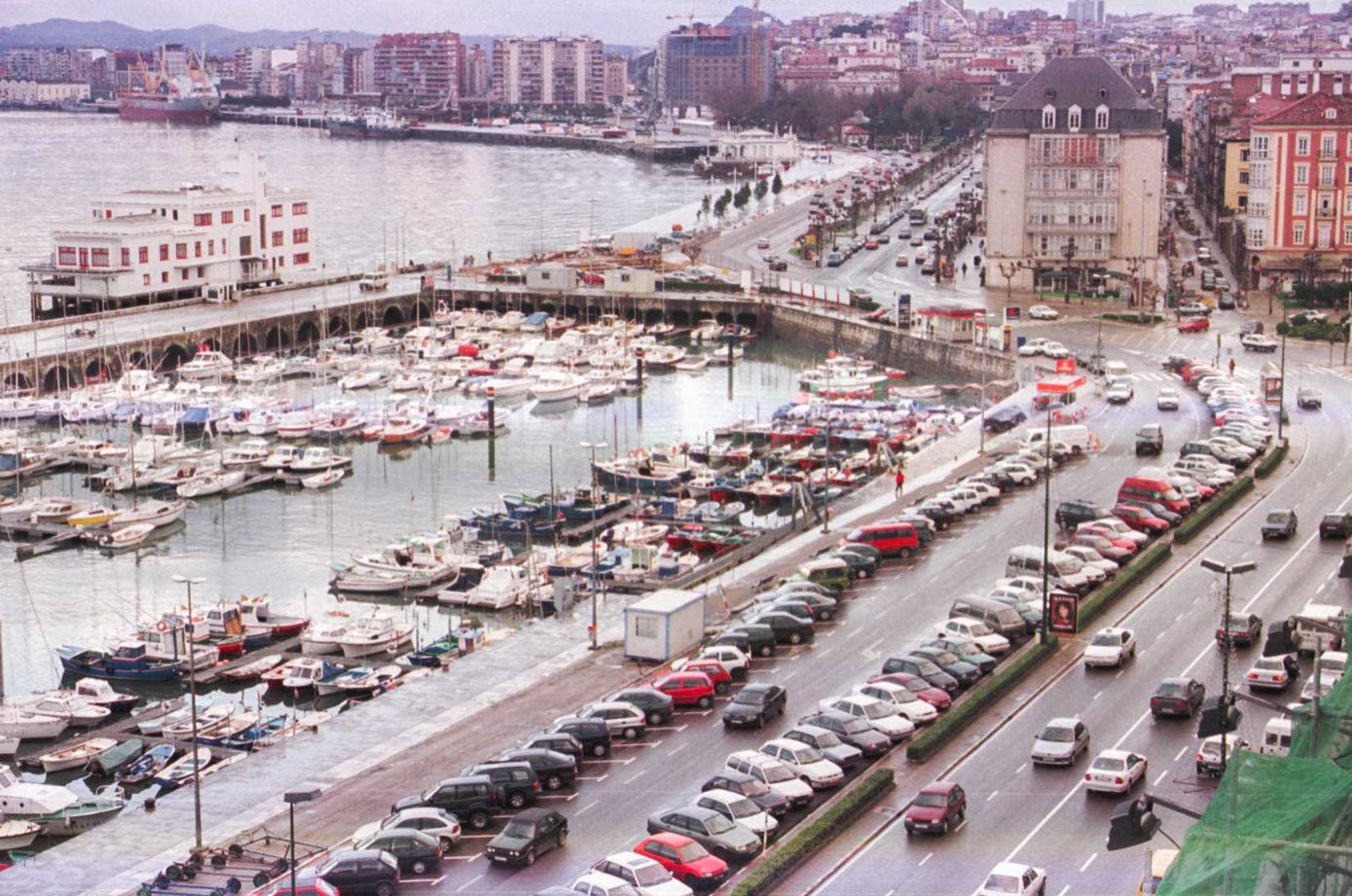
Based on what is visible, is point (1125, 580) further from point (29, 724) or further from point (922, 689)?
point (29, 724)

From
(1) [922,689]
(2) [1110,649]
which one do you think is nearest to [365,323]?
(2) [1110,649]

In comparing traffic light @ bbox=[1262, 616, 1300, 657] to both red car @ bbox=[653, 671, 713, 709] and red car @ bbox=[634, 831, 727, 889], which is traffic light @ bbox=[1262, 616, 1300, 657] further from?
red car @ bbox=[653, 671, 713, 709]

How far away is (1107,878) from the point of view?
40.2 feet

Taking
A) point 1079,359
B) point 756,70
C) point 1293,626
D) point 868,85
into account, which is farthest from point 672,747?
point 756,70

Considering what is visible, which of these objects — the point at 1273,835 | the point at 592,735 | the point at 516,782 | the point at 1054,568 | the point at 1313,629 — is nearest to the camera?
the point at 1273,835

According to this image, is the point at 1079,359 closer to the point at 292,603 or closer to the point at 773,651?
the point at 292,603

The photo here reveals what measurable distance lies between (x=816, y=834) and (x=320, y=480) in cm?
1834

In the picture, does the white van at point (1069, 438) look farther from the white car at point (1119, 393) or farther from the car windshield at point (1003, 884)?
the car windshield at point (1003, 884)

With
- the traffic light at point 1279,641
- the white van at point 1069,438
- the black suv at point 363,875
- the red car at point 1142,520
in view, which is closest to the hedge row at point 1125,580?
the red car at point 1142,520

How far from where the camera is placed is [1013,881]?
38.5 feet

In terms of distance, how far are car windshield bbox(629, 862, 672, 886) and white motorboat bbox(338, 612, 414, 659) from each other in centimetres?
924

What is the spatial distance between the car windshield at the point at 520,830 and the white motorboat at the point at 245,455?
1815 cm

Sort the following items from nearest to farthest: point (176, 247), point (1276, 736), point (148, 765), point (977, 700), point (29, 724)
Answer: point (1276, 736), point (977, 700), point (148, 765), point (29, 724), point (176, 247)

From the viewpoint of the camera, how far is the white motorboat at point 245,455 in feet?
99.6
